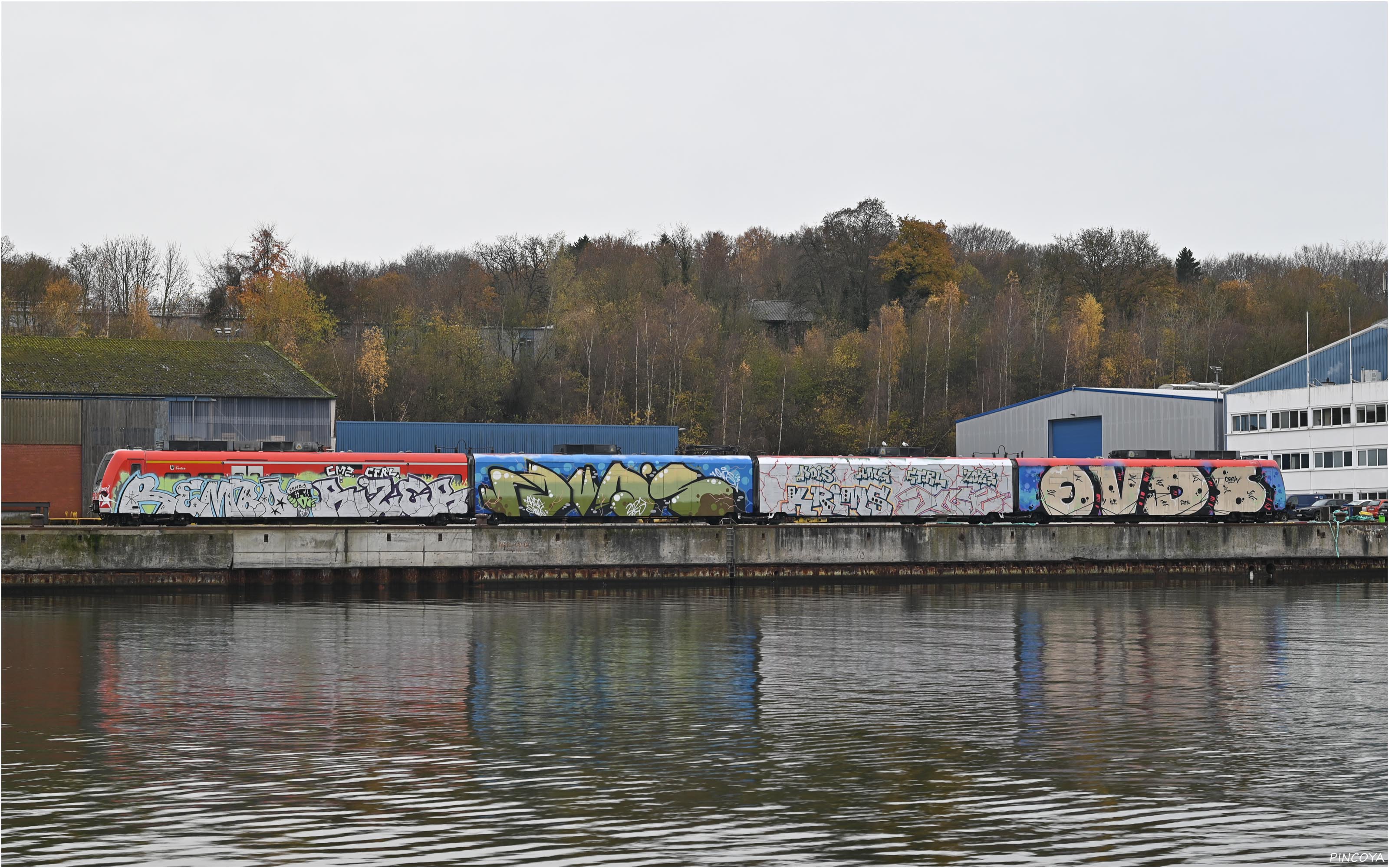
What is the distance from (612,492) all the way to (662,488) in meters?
2.17

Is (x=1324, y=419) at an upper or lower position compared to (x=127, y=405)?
lower

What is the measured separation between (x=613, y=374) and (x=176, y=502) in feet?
195

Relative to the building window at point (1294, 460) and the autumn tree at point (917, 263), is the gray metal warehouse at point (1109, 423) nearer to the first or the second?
the building window at point (1294, 460)

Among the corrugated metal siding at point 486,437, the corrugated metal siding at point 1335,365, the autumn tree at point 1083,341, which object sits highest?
the autumn tree at point 1083,341

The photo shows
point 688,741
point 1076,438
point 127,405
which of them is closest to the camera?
point 688,741

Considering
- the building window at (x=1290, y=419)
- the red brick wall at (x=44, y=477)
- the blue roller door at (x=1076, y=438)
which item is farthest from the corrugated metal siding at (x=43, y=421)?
the building window at (x=1290, y=419)

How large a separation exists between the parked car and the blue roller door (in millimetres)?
13173

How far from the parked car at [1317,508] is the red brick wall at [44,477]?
5770cm

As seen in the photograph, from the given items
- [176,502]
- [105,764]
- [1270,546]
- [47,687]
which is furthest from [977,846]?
[1270,546]

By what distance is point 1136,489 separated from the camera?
6309 cm

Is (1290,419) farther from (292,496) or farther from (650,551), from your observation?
(292,496)

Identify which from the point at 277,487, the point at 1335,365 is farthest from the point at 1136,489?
the point at 277,487

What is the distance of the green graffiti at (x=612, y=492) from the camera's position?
57.7 m

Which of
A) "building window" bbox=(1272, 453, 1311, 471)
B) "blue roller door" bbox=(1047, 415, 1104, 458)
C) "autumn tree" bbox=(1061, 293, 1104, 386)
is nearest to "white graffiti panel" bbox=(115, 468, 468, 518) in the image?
"blue roller door" bbox=(1047, 415, 1104, 458)
